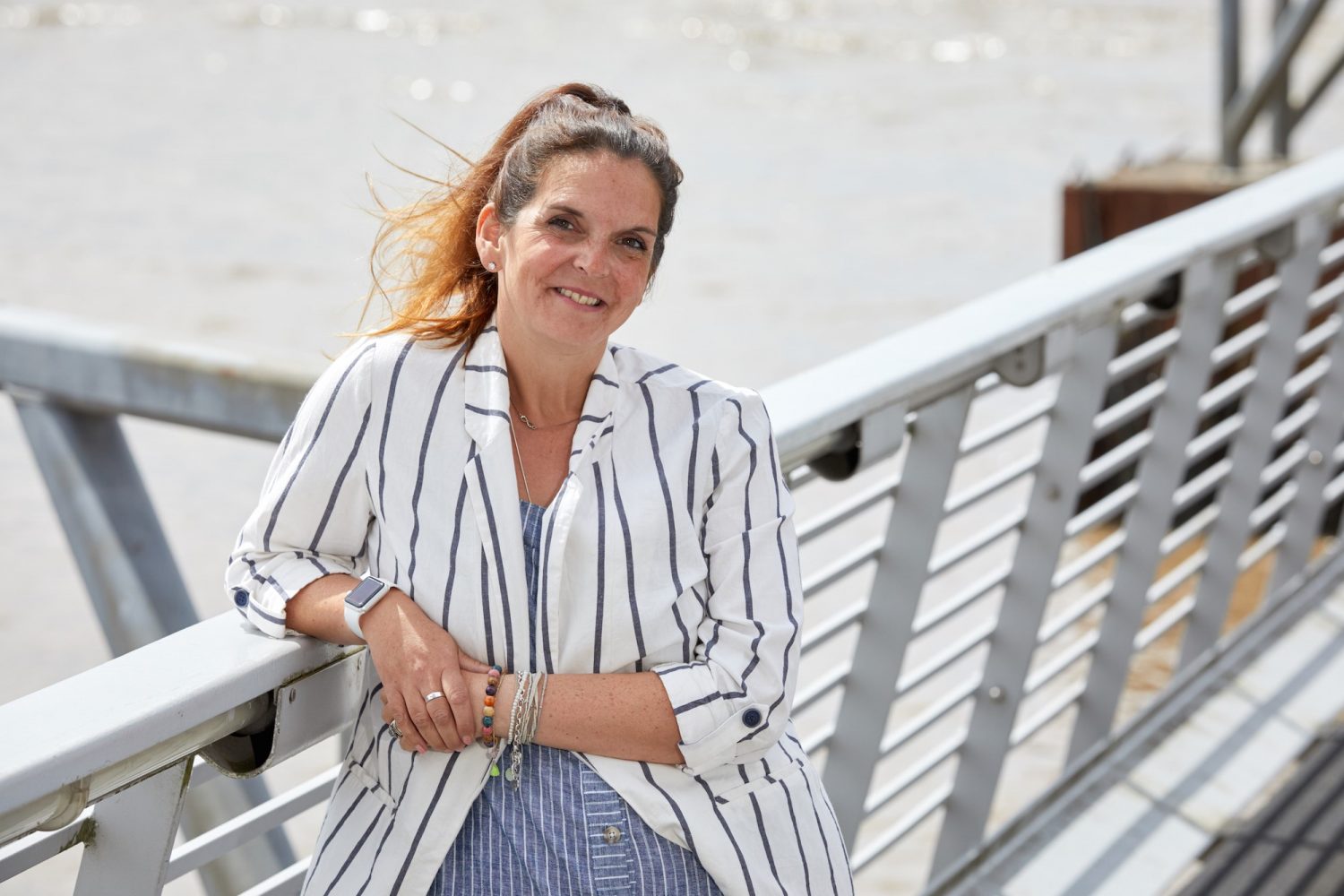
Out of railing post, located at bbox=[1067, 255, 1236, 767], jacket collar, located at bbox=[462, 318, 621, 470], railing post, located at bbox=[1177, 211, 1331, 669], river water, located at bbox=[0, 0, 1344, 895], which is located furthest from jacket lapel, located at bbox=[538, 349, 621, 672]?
railing post, located at bbox=[1177, 211, 1331, 669]

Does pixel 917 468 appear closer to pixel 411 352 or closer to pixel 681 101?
pixel 411 352

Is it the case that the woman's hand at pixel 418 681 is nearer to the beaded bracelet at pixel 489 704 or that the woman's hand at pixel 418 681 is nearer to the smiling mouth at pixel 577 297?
the beaded bracelet at pixel 489 704

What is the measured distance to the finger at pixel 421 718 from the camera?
1.46 m

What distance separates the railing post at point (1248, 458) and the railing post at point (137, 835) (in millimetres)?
2562

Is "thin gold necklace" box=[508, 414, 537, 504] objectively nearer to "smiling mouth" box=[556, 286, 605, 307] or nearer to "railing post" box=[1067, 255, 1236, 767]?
"smiling mouth" box=[556, 286, 605, 307]

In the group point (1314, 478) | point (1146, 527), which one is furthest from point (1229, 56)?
point (1146, 527)

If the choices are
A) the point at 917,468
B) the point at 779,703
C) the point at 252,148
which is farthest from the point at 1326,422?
the point at 252,148

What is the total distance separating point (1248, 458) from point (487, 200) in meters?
2.19

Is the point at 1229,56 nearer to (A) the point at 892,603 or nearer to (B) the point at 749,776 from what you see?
(A) the point at 892,603

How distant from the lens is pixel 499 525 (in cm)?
152

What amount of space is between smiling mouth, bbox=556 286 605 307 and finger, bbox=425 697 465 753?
1.38 feet

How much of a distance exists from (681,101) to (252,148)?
4.60m

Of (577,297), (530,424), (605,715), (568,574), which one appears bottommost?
(605,715)

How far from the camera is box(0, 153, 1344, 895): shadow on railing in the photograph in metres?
1.29
